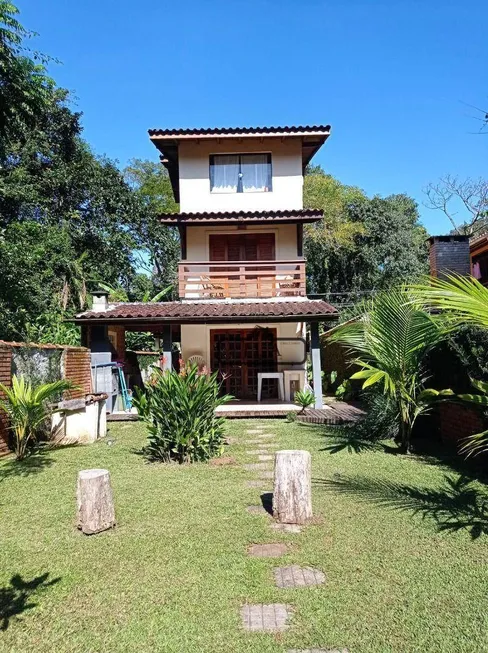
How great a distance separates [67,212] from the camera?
76.3ft

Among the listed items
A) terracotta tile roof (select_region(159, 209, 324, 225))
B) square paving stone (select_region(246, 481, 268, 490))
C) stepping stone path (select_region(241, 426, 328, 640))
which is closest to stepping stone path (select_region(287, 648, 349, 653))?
stepping stone path (select_region(241, 426, 328, 640))

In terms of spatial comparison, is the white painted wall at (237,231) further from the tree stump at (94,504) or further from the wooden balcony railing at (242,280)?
the tree stump at (94,504)

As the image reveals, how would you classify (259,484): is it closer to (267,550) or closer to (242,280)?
(267,550)

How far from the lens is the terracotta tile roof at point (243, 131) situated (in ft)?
48.5

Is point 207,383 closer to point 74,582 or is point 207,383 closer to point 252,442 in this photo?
point 252,442

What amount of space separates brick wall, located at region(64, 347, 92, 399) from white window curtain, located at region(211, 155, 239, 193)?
23.7ft

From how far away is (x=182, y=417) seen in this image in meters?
7.12

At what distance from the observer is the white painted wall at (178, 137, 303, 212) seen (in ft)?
51.2

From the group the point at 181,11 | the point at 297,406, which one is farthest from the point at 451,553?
the point at 181,11

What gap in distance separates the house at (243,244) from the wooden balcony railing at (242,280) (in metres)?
0.03

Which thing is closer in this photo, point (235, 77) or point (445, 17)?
point (445, 17)

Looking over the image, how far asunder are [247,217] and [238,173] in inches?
81.7

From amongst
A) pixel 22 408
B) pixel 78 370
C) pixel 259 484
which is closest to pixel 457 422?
pixel 259 484

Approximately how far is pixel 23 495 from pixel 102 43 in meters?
9.86
